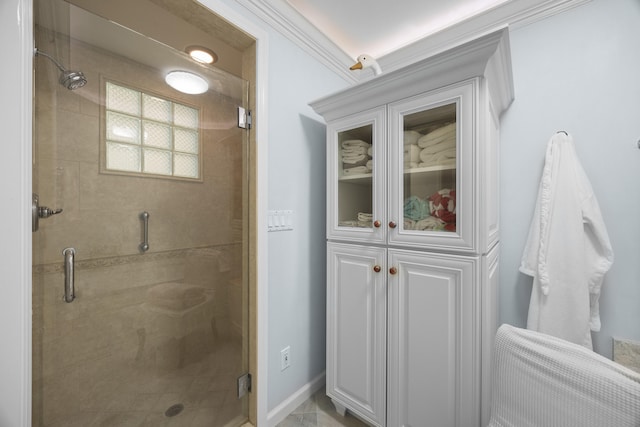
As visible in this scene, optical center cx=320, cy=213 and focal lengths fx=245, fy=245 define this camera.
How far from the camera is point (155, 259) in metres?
1.15

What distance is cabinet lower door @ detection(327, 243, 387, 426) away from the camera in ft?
3.94

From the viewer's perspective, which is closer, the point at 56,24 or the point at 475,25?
the point at 56,24

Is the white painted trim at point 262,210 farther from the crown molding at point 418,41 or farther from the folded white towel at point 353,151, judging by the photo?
the folded white towel at point 353,151

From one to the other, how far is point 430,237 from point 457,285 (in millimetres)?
214

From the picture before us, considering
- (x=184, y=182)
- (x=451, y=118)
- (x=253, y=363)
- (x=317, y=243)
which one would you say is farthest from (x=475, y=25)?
(x=253, y=363)

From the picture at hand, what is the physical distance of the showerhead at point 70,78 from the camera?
879mm

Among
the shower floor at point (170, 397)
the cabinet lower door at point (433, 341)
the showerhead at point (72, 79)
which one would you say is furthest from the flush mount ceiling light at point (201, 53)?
the shower floor at point (170, 397)

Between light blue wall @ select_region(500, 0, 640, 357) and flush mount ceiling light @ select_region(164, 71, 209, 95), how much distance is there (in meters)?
1.64

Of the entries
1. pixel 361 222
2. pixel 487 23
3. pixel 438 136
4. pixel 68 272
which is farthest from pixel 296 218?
pixel 487 23

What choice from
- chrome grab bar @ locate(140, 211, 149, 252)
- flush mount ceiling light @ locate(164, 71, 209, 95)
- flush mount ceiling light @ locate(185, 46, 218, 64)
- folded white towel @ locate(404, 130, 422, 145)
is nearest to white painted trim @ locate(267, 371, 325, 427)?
chrome grab bar @ locate(140, 211, 149, 252)

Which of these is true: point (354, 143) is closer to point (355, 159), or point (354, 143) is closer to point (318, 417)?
point (355, 159)

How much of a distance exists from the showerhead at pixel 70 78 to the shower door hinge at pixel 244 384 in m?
1.49

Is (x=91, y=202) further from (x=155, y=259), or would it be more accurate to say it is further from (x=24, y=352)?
(x=24, y=352)

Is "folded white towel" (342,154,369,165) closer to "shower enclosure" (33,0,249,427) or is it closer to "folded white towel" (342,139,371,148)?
"folded white towel" (342,139,371,148)
